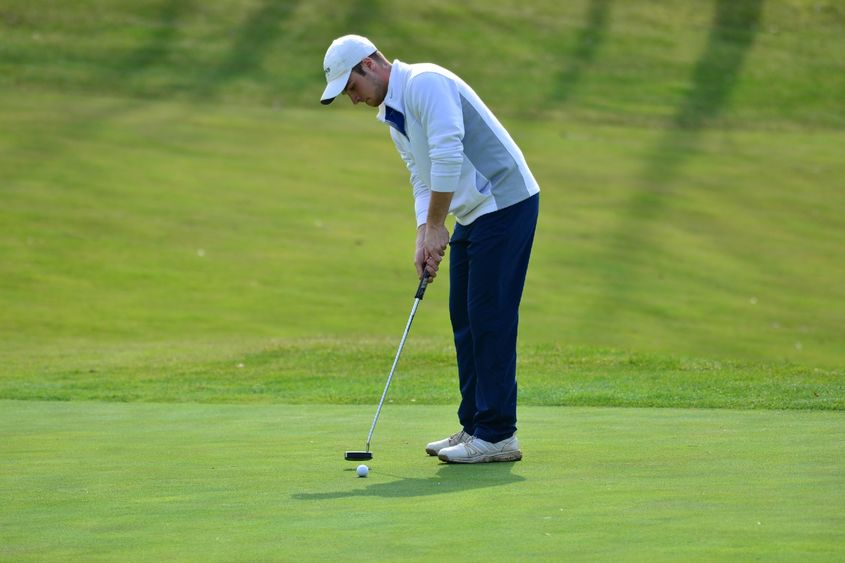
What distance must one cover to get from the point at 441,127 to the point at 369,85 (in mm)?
355

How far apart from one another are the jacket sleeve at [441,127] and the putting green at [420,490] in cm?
109

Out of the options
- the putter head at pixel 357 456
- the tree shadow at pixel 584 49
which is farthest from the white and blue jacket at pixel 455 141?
the tree shadow at pixel 584 49

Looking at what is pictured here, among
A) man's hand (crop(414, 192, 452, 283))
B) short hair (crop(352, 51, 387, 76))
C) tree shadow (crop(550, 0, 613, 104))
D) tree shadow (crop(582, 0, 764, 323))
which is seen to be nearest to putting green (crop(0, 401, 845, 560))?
man's hand (crop(414, 192, 452, 283))

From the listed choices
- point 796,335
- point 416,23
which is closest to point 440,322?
point 796,335

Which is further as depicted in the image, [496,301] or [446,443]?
[446,443]

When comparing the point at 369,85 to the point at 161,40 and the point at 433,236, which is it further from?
the point at 161,40

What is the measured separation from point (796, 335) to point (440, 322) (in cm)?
339

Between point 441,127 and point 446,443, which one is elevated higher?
point 441,127

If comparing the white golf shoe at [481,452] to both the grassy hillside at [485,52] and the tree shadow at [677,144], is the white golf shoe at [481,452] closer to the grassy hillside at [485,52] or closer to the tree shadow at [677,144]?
the tree shadow at [677,144]

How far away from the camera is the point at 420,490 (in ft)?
14.7

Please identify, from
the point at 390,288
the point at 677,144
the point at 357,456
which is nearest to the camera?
the point at 357,456

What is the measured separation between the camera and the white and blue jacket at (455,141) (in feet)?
16.9

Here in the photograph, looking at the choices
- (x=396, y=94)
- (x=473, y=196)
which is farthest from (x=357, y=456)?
(x=396, y=94)

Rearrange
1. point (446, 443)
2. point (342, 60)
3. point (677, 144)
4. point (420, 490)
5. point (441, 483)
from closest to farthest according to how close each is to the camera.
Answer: point (420, 490) → point (441, 483) → point (342, 60) → point (446, 443) → point (677, 144)
